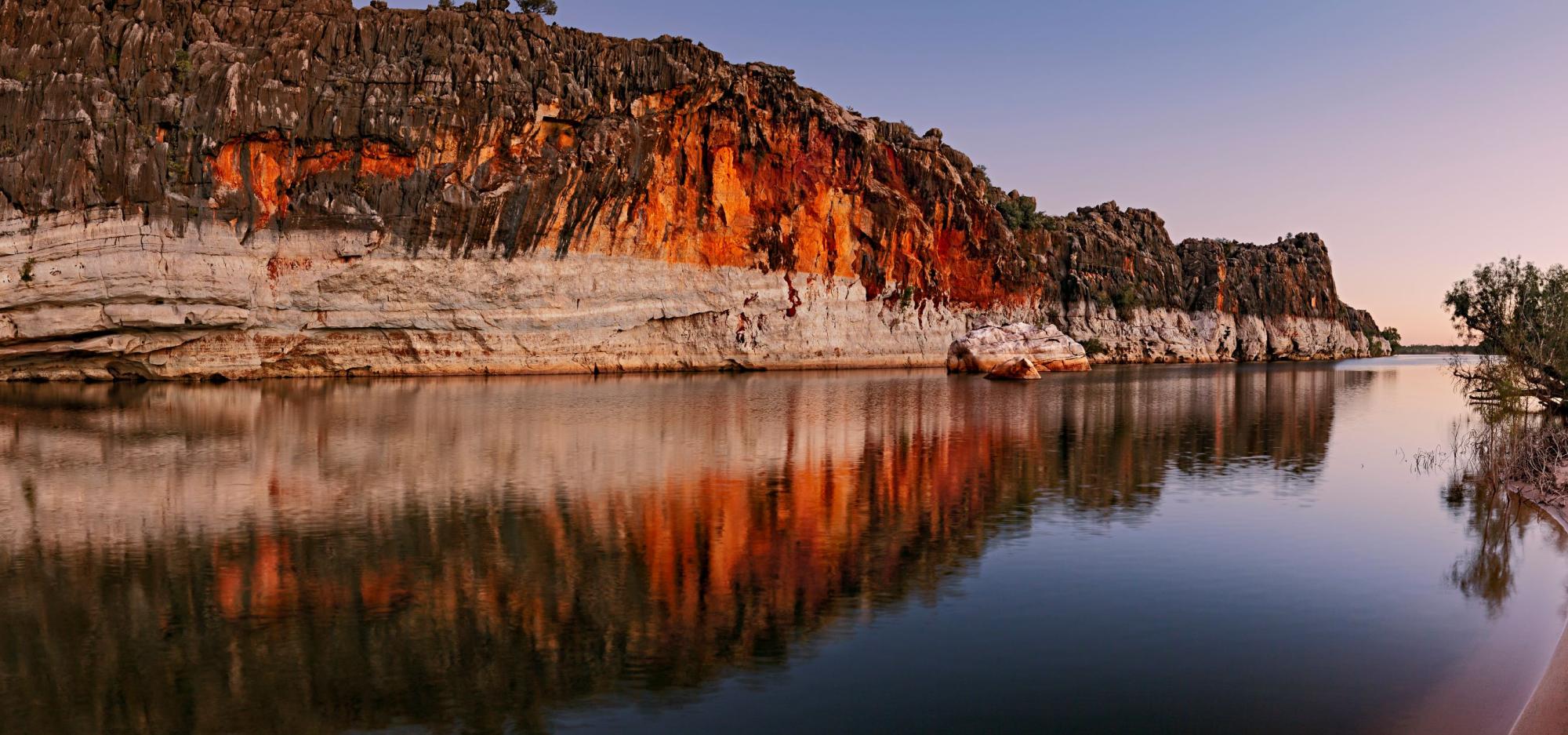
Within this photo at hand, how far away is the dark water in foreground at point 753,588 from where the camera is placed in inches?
315

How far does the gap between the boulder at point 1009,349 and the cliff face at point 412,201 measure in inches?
337

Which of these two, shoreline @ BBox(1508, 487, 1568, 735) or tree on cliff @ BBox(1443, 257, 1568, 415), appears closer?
shoreline @ BBox(1508, 487, 1568, 735)

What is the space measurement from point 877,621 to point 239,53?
5270 centimetres

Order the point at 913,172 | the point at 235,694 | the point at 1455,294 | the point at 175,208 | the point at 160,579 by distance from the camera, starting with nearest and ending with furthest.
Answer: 1. the point at 235,694
2. the point at 160,579
3. the point at 1455,294
4. the point at 175,208
5. the point at 913,172

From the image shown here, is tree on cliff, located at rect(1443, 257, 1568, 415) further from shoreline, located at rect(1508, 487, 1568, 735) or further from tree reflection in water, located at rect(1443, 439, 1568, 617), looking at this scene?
shoreline, located at rect(1508, 487, 1568, 735)

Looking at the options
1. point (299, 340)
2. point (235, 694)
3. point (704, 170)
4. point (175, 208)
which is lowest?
point (235, 694)

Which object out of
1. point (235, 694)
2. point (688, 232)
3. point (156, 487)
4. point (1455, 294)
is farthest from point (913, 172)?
point (235, 694)

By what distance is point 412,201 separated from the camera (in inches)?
2098

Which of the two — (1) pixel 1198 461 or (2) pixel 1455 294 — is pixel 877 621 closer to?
(1) pixel 1198 461

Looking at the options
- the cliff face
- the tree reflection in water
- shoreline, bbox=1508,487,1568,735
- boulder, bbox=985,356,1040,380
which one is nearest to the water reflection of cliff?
the tree reflection in water

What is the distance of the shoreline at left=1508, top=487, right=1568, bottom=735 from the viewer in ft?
24.4

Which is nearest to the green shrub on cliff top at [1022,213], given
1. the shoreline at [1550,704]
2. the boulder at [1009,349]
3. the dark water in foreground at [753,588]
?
the boulder at [1009,349]

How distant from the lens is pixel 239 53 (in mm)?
50531

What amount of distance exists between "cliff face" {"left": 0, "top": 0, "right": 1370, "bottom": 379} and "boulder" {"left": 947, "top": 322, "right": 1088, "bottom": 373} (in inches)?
337
